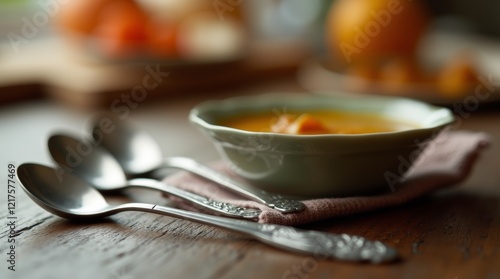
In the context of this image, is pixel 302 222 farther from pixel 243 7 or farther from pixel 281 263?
pixel 243 7

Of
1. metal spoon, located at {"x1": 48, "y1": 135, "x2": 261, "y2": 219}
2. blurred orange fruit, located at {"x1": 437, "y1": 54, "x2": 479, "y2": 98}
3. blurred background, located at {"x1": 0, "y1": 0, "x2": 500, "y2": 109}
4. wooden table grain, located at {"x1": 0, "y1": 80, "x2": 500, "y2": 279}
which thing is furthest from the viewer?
blurred background, located at {"x1": 0, "y1": 0, "x2": 500, "y2": 109}

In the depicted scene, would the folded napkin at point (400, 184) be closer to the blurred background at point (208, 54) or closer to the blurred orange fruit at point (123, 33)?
the blurred background at point (208, 54)

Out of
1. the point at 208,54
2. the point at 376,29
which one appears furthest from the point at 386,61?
the point at 208,54

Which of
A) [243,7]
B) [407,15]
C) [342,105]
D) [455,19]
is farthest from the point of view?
[455,19]

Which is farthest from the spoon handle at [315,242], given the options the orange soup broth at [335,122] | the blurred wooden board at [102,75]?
the blurred wooden board at [102,75]

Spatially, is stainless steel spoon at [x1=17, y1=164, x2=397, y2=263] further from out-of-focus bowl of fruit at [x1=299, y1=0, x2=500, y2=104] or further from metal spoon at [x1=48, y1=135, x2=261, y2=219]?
out-of-focus bowl of fruit at [x1=299, y1=0, x2=500, y2=104]

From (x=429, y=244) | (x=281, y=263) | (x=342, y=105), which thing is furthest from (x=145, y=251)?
(x=342, y=105)

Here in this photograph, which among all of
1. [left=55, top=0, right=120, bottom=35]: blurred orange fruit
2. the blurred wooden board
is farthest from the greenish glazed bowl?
[left=55, top=0, right=120, bottom=35]: blurred orange fruit

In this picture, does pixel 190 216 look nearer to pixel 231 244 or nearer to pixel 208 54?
pixel 231 244
